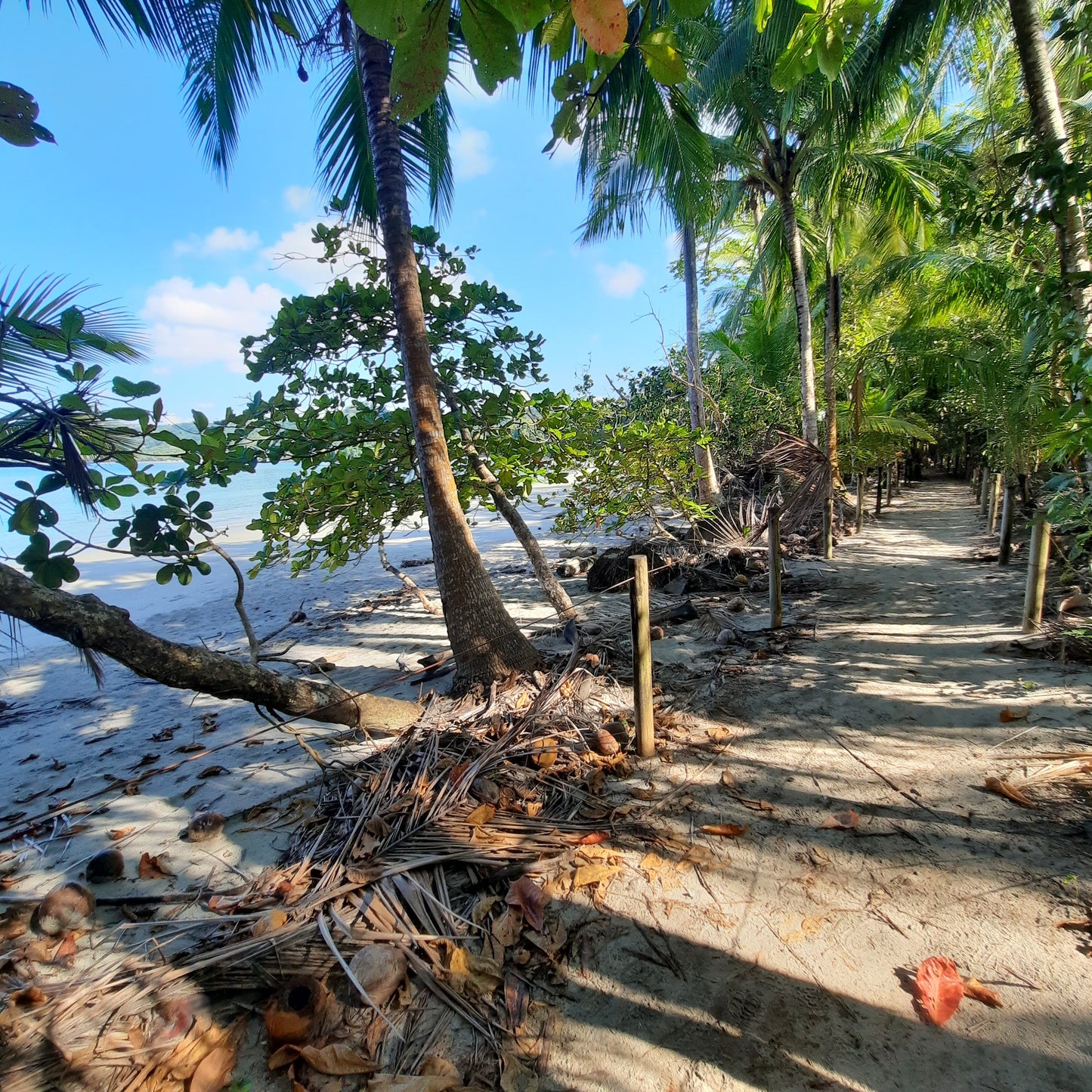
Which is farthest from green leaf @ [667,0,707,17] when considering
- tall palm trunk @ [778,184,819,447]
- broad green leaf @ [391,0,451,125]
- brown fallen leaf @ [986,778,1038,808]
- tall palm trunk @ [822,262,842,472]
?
tall palm trunk @ [778,184,819,447]

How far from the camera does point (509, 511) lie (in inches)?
193

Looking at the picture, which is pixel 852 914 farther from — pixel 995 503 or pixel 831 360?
pixel 831 360

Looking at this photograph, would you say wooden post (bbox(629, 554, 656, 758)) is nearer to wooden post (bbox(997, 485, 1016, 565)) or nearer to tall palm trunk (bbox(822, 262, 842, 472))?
wooden post (bbox(997, 485, 1016, 565))

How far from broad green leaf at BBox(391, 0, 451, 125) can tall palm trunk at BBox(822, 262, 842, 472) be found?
28.1 feet

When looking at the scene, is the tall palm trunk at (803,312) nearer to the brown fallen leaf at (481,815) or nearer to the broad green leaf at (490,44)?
the brown fallen leaf at (481,815)

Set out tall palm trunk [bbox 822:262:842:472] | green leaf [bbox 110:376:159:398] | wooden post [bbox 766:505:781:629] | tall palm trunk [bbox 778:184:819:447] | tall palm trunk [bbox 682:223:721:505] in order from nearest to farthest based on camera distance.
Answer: green leaf [bbox 110:376:159:398] → wooden post [bbox 766:505:781:629] → tall palm trunk [bbox 778:184:819:447] → tall palm trunk [bbox 822:262:842:472] → tall palm trunk [bbox 682:223:721:505]

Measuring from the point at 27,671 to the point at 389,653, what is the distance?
497cm

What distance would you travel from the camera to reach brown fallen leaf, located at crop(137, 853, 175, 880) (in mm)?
2521

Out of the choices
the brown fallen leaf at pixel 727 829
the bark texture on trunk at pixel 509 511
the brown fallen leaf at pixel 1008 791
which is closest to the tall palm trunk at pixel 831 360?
the bark texture on trunk at pixel 509 511

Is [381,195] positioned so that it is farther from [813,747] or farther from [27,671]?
[27,671]

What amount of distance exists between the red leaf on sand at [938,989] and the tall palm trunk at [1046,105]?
3283mm

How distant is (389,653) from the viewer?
576cm

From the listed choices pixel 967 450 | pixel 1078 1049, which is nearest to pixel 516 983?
pixel 1078 1049

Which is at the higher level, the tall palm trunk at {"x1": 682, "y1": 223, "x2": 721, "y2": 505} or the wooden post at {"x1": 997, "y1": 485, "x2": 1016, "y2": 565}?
the tall palm trunk at {"x1": 682, "y1": 223, "x2": 721, "y2": 505}
